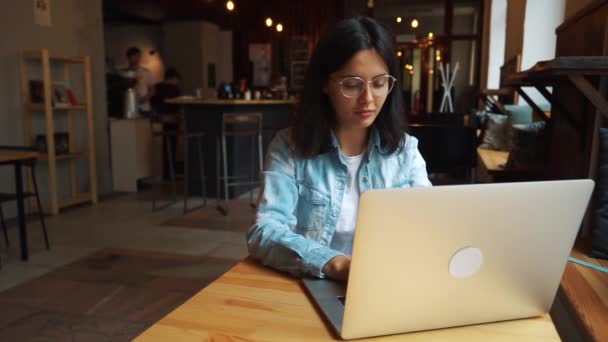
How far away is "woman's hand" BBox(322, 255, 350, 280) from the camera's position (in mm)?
960

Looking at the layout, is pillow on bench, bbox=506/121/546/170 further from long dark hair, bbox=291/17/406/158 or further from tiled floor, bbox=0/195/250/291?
tiled floor, bbox=0/195/250/291

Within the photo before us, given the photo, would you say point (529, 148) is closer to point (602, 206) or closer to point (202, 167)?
point (602, 206)

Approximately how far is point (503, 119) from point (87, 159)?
4388mm

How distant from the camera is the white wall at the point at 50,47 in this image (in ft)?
14.6

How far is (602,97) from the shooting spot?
139 cm

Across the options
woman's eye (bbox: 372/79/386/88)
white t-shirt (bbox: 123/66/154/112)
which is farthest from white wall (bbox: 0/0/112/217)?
woman's eye (bbox: 372/79/386/88)

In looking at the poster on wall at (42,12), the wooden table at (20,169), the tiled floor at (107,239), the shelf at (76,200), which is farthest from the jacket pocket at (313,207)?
the poster on wall at (42,12)

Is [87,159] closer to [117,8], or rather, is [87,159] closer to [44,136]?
[44,136]

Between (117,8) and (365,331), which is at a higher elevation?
(117,8)

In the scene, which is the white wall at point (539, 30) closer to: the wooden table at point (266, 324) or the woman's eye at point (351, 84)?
the woman's eye at point (351, 84)

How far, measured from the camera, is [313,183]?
1271mm

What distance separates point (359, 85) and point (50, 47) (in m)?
4.78

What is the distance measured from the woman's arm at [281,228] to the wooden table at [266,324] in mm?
88

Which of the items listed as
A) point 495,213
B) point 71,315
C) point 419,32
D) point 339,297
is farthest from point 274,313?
point 419,32
